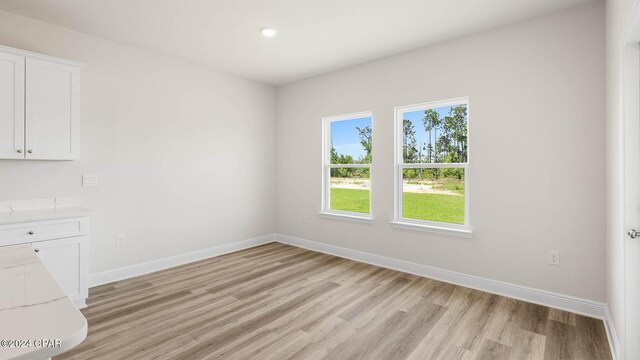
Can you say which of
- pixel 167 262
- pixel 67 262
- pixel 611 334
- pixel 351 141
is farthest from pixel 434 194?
pixel 67 262

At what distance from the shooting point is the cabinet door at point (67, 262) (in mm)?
2664

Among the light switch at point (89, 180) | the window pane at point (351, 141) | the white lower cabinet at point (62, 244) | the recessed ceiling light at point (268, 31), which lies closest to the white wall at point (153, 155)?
the light switch at point (89, 180)

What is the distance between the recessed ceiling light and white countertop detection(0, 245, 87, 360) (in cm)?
285

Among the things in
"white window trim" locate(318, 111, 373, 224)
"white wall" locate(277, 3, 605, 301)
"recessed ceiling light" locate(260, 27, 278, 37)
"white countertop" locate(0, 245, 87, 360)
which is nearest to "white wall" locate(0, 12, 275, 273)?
"white window trim" locate(318, 111, 373, 224)

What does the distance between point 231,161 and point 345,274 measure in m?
2.38

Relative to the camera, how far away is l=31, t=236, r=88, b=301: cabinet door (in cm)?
266

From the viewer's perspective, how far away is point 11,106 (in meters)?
2.71

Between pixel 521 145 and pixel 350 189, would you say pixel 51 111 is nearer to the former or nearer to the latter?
pixel 350 189

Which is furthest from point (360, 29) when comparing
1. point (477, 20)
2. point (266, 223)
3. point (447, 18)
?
point (266, 223)

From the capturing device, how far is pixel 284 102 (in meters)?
5.29

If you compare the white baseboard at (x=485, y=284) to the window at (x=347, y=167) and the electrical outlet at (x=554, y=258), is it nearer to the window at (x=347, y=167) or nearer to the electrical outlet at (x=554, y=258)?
the electrical outlet at (x=554, y=258)

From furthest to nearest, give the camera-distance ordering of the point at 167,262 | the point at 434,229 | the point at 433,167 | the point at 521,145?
the point at 167,262 < the point at 433,167 < the point at 434,229 < the point at 521,145

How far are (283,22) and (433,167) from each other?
2302mm

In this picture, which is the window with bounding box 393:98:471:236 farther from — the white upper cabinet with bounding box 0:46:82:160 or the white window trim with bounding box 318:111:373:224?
the white upper cabinet with bounding box 0:46:82:160
